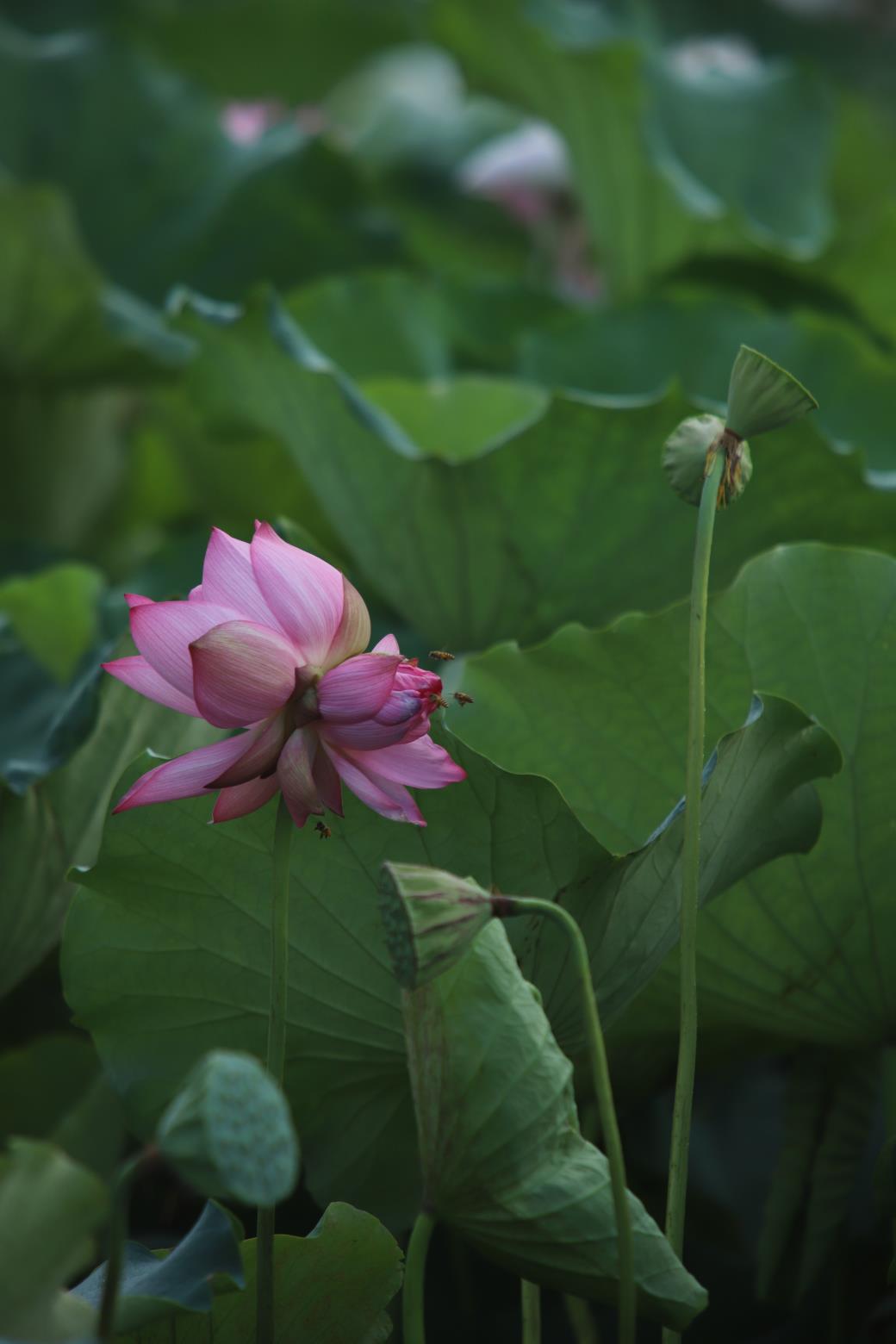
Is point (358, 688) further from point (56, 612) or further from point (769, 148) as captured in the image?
point (769, 148)

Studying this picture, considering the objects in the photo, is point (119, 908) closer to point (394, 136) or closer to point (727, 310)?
point (727, 310)

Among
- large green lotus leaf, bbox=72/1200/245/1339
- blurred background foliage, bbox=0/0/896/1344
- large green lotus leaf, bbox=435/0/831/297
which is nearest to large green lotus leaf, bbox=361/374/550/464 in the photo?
blurred background foliage, bbox=0/0/896/1344

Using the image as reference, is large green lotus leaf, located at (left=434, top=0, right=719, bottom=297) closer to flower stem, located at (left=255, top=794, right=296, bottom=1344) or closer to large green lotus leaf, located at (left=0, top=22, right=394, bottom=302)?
large green lotus leaf, located at (left=0, top=22, right=394, bottom=302)

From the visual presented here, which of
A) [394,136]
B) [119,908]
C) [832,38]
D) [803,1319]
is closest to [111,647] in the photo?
[119,908]

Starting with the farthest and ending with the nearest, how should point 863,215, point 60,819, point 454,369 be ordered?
point 863,215
point 454,369
point 60,819

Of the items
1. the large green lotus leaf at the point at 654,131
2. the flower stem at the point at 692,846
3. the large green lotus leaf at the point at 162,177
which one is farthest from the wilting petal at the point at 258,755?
the large green lotus leaf at the point at 162,177

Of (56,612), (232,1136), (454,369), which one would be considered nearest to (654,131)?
(454,369)
